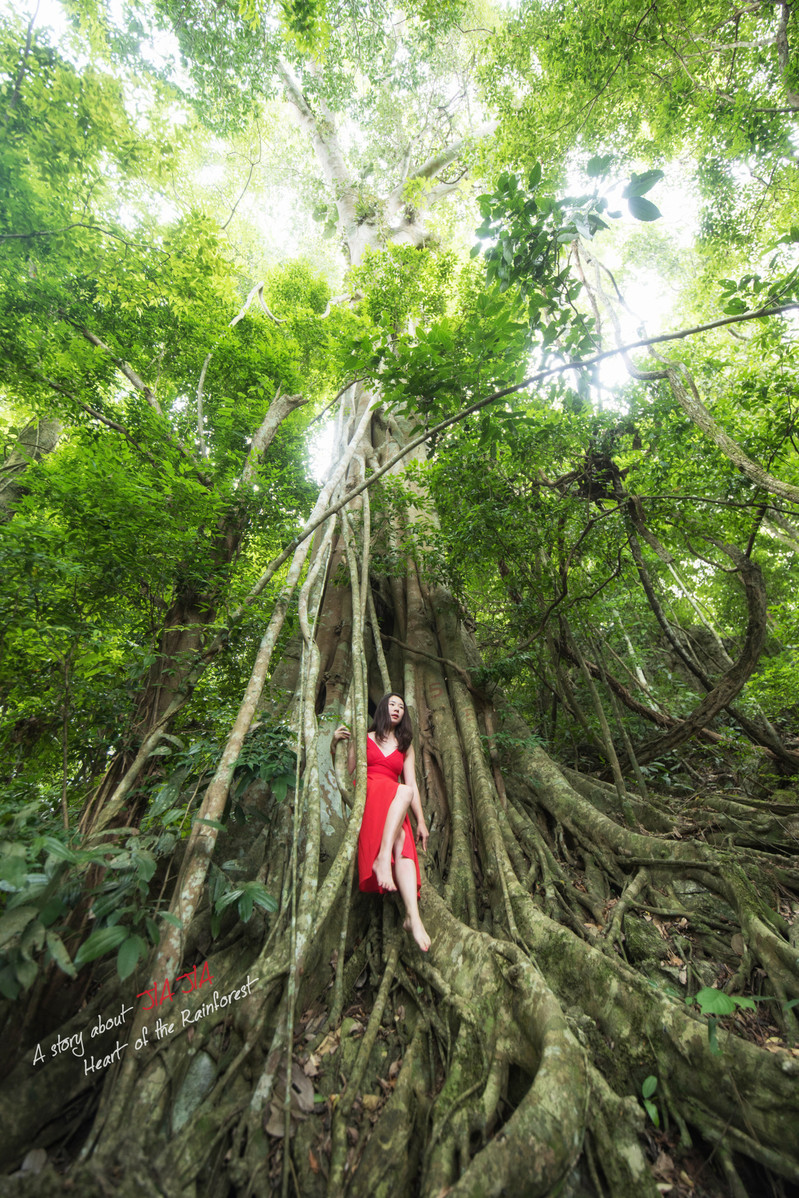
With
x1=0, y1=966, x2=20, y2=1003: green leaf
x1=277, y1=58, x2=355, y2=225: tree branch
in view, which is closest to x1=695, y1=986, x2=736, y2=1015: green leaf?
x1=0, y1=966, x2=20, y2=1003: green leaf

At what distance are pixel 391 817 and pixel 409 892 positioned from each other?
14.2 inches

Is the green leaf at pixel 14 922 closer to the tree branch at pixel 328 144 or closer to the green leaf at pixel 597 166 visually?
the green leaf at pixel 597 166

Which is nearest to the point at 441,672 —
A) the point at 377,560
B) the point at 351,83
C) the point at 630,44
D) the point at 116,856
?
the point at 377,560

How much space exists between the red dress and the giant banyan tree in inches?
7.5

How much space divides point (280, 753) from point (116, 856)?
0.78 m

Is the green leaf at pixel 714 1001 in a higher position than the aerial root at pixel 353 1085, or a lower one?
higher

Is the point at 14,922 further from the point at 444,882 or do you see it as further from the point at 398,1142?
the point at 444,882

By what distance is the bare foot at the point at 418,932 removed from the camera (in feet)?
7.16

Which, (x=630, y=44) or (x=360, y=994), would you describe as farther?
(x=630, y=44)

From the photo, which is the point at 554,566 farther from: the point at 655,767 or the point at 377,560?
the point at 655,767

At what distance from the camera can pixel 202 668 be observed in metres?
2.86

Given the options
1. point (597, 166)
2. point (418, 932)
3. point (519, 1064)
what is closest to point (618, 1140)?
point (519, 1064)

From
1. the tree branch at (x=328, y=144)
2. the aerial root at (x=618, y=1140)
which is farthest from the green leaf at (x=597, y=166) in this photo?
the tree branch at (x=328, y=144)

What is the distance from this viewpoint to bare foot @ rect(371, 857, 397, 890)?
7.70 ft
